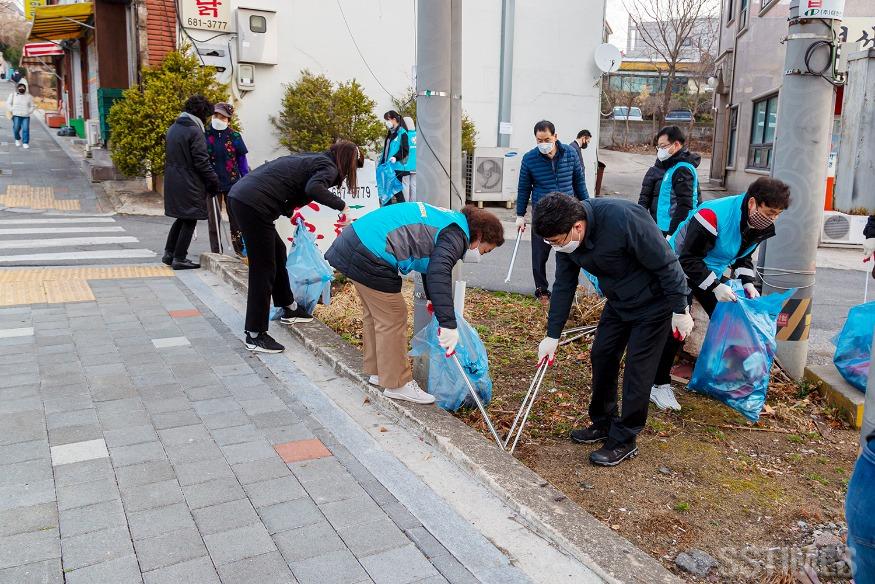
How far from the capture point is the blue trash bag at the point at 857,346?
4.71 metres

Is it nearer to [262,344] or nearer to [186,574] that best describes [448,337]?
[186,574]

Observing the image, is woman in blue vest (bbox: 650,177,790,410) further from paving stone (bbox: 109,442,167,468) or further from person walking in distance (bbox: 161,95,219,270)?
person walking in distance (bbox: 161,95,219,270)

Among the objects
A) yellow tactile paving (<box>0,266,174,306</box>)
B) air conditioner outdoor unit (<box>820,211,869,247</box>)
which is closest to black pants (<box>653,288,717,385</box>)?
yellow tactile paving (<box>0,266,174,306</box>)

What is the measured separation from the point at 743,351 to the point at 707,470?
3.17 feet

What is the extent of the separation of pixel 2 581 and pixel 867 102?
426cm

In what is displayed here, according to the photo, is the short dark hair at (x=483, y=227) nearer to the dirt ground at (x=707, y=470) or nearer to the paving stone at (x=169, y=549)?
the dirt ground at (x=707, y=470)

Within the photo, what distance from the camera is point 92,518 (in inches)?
121

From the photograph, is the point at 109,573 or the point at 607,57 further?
the point at 607,57

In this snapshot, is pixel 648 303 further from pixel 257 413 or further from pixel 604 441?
pixel 257 413

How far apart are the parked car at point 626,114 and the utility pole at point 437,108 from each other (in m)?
33.5

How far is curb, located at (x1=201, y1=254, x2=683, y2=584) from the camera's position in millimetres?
2791

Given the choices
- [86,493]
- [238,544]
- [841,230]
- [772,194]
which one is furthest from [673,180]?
[841,230]

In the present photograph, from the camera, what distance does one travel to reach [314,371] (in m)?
5.02

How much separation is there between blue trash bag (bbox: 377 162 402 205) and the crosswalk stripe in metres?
3.51
